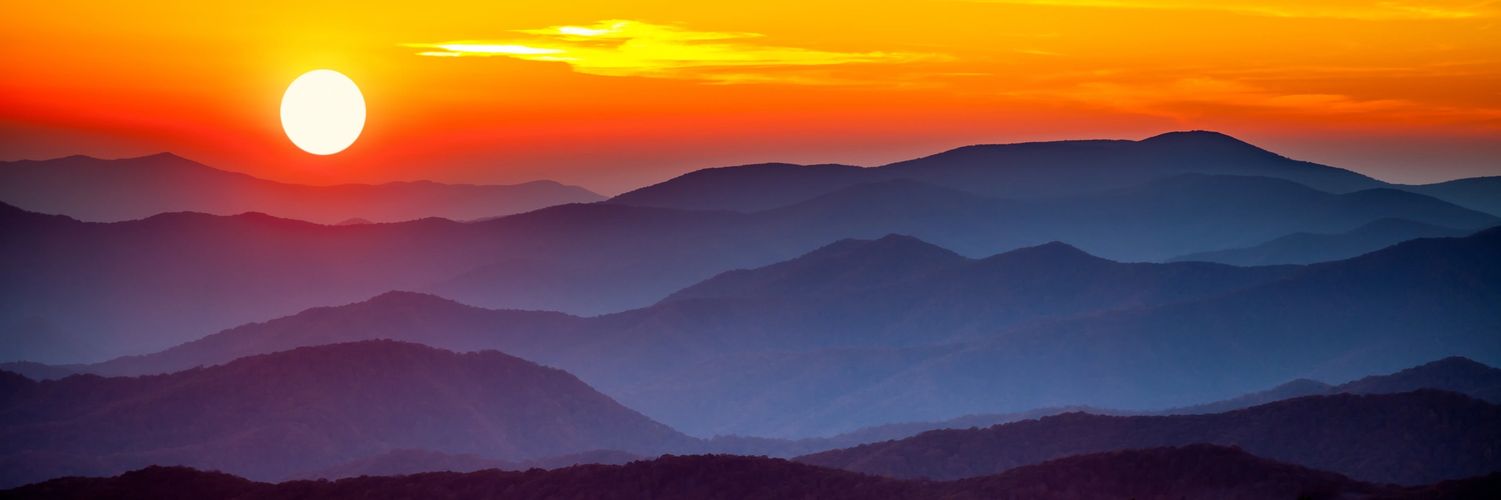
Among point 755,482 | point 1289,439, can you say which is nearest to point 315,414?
point 755,482

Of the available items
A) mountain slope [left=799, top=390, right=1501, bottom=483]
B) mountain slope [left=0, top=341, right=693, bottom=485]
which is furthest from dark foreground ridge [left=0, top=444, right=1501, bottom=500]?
mountain slope [left=0, top=341, right=693, bottom=485]

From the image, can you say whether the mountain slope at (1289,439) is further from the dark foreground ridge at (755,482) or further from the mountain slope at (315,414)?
the mountain slope at (315,414)

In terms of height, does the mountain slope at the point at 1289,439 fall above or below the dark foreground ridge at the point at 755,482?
above

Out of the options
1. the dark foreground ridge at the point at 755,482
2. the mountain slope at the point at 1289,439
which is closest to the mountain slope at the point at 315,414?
the dark foreground ridge at the point at 755,482

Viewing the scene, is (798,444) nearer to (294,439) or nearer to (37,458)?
(294,439)

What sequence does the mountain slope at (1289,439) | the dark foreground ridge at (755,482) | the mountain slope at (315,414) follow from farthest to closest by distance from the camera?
the mountain slope at (315,414)
the mountain slope at (1289,439)
the dark foreground ridge at (755,482)
